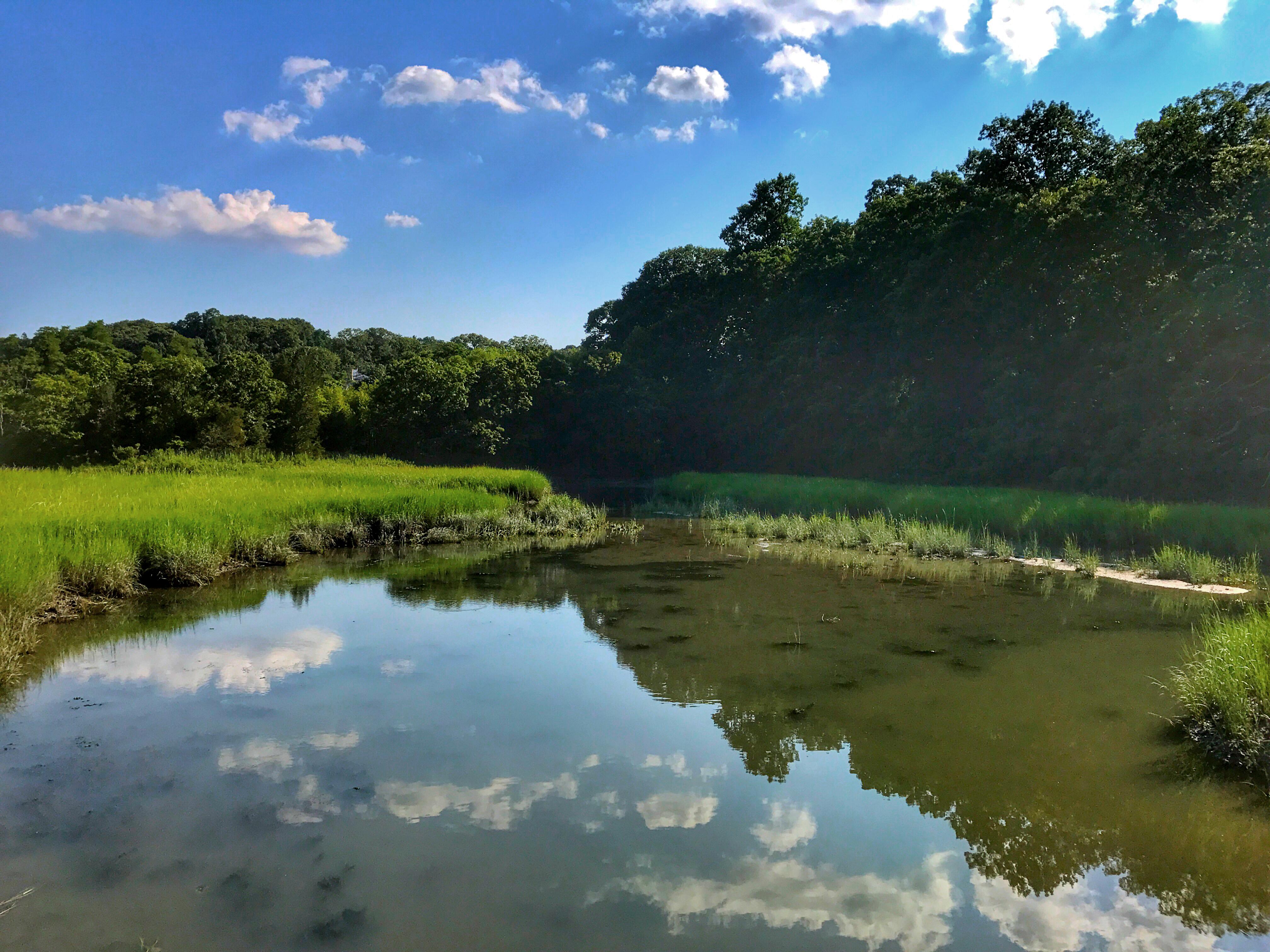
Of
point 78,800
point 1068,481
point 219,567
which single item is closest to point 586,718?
point 78,800

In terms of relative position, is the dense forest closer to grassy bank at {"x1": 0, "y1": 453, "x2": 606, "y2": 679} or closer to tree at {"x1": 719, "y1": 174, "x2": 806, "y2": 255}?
tree at {"x1": 719, "y1": 174, "x2": 806, "y2": 255}

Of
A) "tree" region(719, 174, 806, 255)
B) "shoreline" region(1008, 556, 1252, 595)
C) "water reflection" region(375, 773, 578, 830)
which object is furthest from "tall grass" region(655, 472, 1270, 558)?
"tree" region(719, 174, 806, 255)

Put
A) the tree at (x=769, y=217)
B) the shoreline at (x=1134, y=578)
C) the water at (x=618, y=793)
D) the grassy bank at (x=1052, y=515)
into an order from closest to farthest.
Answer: the water at (x=618, y=793), the shoreline at (x=1134, y=578), the grassy bank at (x=1052, y=515), the tree at (x=769, y=217)

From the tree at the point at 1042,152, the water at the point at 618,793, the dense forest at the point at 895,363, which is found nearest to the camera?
the water at the point at 618,793

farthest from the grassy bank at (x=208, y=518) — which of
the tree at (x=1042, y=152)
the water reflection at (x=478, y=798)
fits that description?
the tree at (x=1042, y=152)

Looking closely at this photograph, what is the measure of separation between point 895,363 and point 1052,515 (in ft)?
65.4

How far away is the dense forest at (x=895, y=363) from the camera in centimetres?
2209

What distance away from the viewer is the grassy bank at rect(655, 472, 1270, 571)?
13938 millimetres

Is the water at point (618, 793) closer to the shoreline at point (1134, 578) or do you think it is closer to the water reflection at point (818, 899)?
the water reflection at point (818, 899)

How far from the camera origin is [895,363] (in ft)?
117

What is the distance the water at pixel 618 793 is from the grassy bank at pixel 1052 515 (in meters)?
5.25

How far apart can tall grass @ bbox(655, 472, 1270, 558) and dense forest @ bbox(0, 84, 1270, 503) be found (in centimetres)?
587

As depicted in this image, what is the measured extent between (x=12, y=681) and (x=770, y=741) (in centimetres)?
711

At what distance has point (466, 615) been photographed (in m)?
11.1
